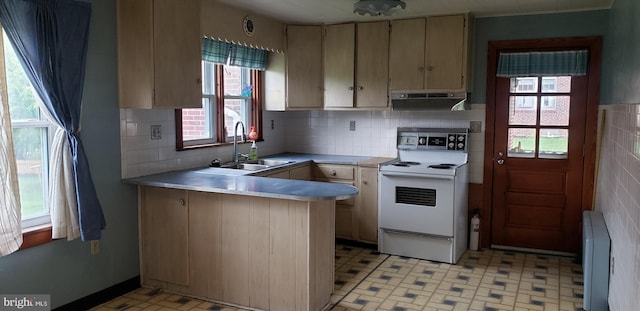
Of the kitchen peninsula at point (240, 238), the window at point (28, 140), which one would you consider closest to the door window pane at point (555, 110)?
the kitchen peninsula at point (240, 238)

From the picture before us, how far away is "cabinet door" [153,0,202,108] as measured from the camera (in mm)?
3402

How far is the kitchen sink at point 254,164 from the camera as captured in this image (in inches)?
179

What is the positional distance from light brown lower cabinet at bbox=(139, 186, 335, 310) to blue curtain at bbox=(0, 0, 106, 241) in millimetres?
522

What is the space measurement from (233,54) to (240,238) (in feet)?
6.15

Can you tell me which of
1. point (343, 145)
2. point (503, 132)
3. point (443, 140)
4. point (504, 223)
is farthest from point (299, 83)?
point (504, 223)

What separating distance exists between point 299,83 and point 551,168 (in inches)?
100

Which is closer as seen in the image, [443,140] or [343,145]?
[443,140]

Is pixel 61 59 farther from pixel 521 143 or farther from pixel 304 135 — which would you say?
pixel 521 143

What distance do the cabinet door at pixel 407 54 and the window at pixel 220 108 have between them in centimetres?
140

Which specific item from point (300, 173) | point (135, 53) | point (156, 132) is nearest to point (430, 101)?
point (300, 173)

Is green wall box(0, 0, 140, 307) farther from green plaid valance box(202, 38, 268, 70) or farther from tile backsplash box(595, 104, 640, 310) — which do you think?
tile backsplash box(595, 104, 640, 310)

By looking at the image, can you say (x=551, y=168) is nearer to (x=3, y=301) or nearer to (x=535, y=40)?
(x=535, y=40)

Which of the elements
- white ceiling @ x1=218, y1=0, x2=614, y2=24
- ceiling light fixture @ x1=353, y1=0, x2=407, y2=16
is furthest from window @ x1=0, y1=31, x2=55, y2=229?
ceiling light fixture @ x1=353, y1=0, x2=407, y2=16

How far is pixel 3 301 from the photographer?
9.34 ft
